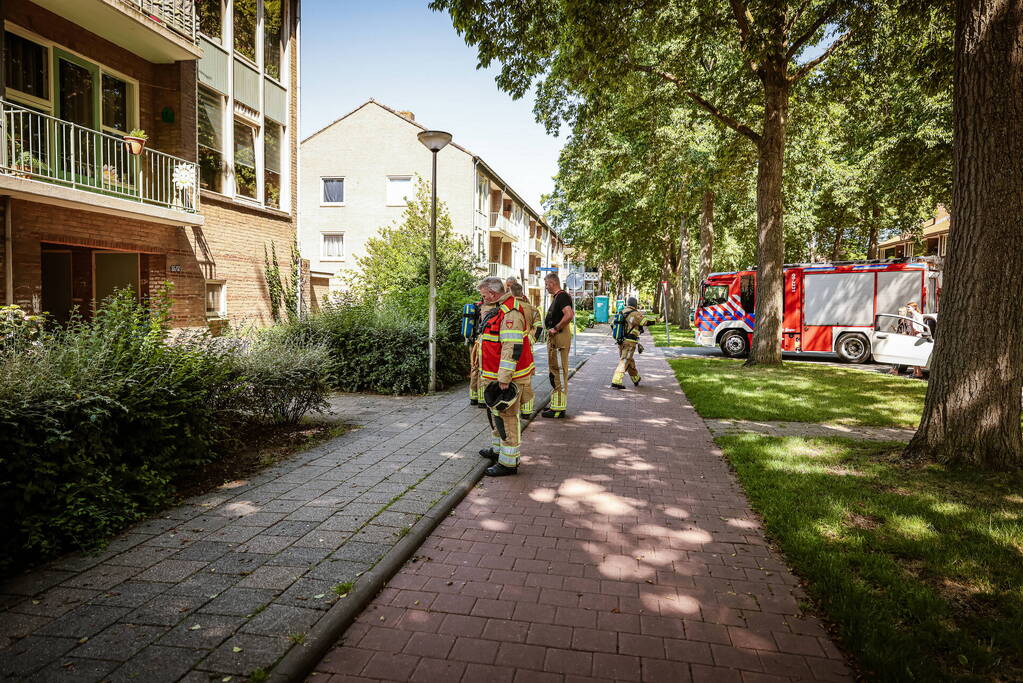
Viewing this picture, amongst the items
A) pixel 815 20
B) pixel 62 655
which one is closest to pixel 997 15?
pixel 62 655

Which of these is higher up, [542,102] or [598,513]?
[542,102]

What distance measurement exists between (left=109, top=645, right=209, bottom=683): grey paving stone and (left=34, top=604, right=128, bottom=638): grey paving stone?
0.37 metres

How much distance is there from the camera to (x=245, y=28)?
15.4 m

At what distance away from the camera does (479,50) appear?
10180mm

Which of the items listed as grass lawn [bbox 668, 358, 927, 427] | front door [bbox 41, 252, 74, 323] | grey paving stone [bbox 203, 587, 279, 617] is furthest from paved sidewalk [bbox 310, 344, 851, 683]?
front door [bbox 41, 252, 74, 323]

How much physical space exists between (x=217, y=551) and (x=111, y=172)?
35.2 ft

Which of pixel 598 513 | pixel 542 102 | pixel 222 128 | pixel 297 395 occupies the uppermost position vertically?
pixel 542 102

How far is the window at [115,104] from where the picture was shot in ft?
39.5

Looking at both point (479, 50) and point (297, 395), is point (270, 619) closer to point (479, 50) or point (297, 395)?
point (297, 395)

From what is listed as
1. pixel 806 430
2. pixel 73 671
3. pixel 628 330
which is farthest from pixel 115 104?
pixel 806 430

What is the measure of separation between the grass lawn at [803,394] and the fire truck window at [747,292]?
4655mm

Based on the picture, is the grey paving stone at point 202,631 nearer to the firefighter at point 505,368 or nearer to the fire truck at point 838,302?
the firefighter at point 505,368

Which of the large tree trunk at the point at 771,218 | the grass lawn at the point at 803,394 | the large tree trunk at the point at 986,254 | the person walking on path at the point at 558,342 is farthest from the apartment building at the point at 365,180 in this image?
the large tree trunk at the point at 986,254

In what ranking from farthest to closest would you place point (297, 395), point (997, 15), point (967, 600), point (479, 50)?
point (479, 50)
point (297, 395)
point (997, 15)
point (967, 600)
